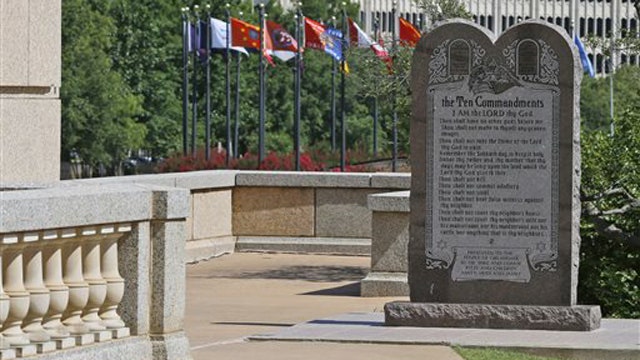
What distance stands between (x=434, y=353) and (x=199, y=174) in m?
11.5

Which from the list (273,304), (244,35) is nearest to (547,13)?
(244,35)

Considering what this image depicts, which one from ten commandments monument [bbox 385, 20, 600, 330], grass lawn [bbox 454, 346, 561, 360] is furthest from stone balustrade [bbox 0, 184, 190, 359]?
ten commandments monument [bbox 385, 20, 600, 330]

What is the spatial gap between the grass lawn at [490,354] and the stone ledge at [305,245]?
1189 cm

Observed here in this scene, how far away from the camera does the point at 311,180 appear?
25047 mm

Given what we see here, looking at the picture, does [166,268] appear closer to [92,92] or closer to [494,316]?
[494,316]

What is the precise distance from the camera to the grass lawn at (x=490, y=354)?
12859 mm

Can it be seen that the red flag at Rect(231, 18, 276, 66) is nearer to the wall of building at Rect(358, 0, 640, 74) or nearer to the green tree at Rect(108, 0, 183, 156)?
the green tree at Rect(108, 0, 183, 156)

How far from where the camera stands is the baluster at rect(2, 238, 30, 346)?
9539 mm

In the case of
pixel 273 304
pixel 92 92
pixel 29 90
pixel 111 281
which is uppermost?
pixel 92 92

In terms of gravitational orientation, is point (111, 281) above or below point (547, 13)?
below

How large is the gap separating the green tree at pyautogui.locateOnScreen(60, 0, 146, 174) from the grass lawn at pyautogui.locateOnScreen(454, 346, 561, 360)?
57113mm

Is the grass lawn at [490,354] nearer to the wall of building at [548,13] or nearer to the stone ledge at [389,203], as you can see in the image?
the stone ledge at [389,203]

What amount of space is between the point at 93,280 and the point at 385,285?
369 inches

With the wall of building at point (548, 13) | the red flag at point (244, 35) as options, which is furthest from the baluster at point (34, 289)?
the wall of building at point (548, 13)
